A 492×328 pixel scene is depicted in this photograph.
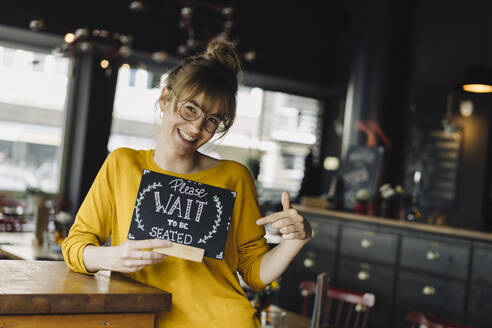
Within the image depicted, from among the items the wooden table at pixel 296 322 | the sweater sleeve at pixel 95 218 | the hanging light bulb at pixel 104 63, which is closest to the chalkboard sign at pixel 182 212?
the sweater sleeve at pixel 95 218

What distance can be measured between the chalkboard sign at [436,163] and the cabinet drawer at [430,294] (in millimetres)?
3895

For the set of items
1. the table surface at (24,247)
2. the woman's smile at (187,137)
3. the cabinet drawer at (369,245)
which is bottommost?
the table surface at (24,247)

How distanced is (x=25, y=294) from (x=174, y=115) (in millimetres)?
536

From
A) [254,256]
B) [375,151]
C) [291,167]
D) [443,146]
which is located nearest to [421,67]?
[443,146]

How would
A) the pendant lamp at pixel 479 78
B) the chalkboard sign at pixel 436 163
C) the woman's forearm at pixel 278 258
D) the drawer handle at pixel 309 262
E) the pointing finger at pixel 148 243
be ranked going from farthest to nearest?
the chalkboard sign at pixel 436 163 < the drawer handle at pixel 309 262 < the pendant lamp at pixel 479 78 < the woman's forearm at pixel 278 258 < the pointing finger at pixel 148 243

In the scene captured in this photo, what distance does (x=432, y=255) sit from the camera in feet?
13.0

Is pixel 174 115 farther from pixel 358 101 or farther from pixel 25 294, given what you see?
pixel 358 101

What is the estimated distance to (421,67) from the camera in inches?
321

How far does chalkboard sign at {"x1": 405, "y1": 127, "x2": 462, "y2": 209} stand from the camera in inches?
303

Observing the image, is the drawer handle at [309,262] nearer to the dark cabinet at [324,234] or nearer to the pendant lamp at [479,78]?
the dark cabinet at [324,234]

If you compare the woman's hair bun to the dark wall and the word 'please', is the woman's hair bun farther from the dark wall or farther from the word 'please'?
the dark wall

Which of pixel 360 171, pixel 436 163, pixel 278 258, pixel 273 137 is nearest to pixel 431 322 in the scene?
pixel 278 258

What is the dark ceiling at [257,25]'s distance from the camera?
660 cm

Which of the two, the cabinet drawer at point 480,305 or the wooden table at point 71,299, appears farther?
the cabinet drawer at point 480,305
